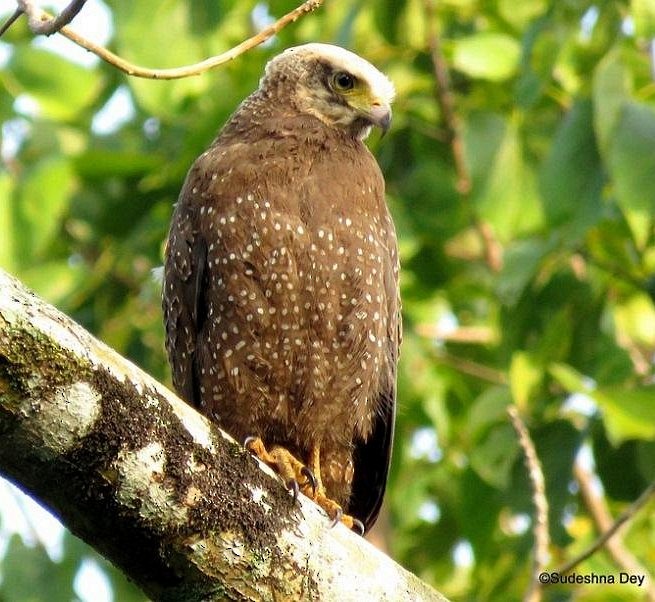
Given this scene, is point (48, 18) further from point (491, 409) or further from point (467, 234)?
point (467, 234)

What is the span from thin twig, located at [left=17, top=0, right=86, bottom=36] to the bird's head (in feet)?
6.88

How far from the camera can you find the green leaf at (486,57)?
19.7 ft

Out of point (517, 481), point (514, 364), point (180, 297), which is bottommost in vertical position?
point (517, 481)

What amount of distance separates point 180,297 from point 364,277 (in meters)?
0.69

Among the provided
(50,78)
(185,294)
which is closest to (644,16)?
(185,294)

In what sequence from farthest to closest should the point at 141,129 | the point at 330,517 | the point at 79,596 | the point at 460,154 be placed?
the point at 141,129
the point at 460,154
the point at 79,596
the point at 330,517

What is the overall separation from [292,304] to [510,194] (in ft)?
6.48

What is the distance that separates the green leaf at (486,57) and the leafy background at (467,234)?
0.01 m

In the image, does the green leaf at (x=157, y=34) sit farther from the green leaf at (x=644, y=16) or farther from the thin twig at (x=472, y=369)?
the thin twig at (x=472, y=369)

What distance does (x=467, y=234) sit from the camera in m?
7.86

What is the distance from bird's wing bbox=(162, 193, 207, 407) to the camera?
4.69 metres

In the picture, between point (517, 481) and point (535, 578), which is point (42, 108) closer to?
point (517, 481)

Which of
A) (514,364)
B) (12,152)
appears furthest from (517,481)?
(12,152)

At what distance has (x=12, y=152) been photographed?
730 cm
